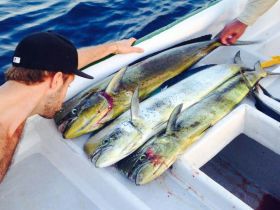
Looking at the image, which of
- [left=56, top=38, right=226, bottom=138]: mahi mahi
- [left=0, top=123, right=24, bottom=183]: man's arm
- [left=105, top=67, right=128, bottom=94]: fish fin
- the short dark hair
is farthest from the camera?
[left=105, top=67, right=128, bottom=94]: fish fin

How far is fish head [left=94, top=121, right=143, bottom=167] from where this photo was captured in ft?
9.27

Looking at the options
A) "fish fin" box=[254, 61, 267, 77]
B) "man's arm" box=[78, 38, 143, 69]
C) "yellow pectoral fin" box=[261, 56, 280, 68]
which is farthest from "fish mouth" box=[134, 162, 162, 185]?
"yellow pectoral fin" box=[261, 56, 280, 68]

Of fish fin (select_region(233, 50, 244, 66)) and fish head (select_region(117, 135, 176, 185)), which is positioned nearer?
fish head (select_region(117, 135, 176, 185))

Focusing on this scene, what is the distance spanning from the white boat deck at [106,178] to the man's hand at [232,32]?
757 millimetres

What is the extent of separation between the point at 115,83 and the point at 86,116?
0.38m

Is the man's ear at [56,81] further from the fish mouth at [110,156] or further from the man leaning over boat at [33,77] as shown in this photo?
the fish mouth at [110,156]

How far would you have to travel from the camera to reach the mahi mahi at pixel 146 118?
2857 millimetres

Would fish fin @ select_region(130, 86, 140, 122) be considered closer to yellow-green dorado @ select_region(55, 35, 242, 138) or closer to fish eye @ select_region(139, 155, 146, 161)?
yellow-green dorado @ select_region(55, 35, 242, 138)

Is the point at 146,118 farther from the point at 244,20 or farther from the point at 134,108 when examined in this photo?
the point at 244,20

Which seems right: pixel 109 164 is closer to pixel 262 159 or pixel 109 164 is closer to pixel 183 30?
pixel 262 159

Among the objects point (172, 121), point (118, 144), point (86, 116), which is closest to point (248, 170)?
point (172, 121)

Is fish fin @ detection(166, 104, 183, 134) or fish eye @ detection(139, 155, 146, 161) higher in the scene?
fish fin @ detection(166, 104, 183, 134)

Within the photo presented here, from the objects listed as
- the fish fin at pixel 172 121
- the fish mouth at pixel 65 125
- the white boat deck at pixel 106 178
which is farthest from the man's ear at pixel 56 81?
the fish fin at pixel 172 121

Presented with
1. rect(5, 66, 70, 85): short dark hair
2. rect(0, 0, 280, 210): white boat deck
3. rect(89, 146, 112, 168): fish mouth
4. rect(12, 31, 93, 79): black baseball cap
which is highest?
rect(12, 31, 93, 79): black baseball cap
